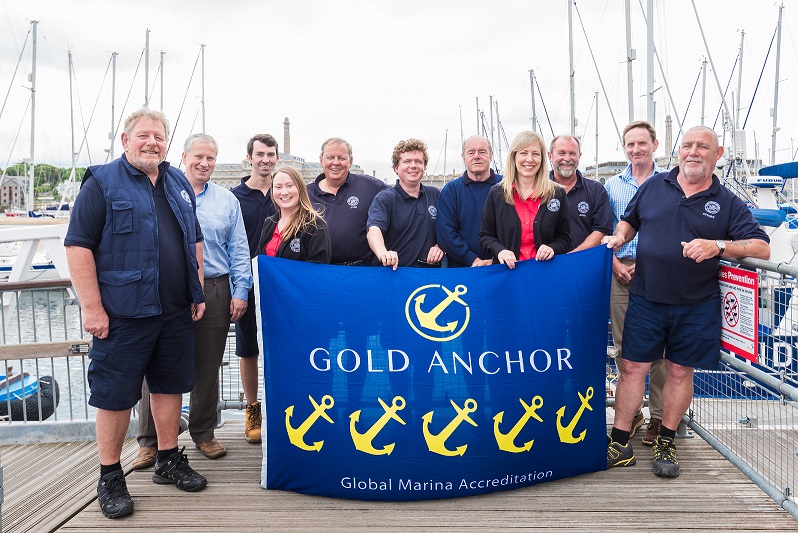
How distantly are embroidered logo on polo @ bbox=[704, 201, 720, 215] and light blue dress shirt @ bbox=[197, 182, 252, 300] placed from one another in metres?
2.80

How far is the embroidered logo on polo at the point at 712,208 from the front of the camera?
11.4ft

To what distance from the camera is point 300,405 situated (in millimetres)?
3377

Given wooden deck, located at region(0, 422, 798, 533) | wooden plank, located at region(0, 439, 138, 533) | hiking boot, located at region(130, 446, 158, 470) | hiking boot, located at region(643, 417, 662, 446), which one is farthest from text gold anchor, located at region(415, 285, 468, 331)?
wooden plank, located at region(0, 439, 138, 533)

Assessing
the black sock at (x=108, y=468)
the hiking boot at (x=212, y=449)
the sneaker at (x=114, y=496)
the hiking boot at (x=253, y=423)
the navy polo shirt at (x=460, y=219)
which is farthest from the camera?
the hiking boot at (x=253, y=423)

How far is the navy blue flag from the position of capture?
3.30 metres

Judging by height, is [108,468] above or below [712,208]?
below

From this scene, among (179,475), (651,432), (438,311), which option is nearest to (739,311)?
(651,432)

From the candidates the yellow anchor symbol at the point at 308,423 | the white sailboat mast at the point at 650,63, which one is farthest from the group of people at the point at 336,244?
the white sailboat mast at the point at 650,63

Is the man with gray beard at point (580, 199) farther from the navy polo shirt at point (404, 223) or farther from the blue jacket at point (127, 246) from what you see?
the blue jacket at point (127, 246)

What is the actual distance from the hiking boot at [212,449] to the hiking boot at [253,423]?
0.26 m

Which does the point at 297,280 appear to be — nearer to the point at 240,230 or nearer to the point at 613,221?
the point at 240,230

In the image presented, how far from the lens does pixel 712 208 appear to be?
11.4 ft

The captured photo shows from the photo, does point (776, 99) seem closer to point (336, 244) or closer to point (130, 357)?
point (336, 244)

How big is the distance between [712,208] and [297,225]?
2.42m
